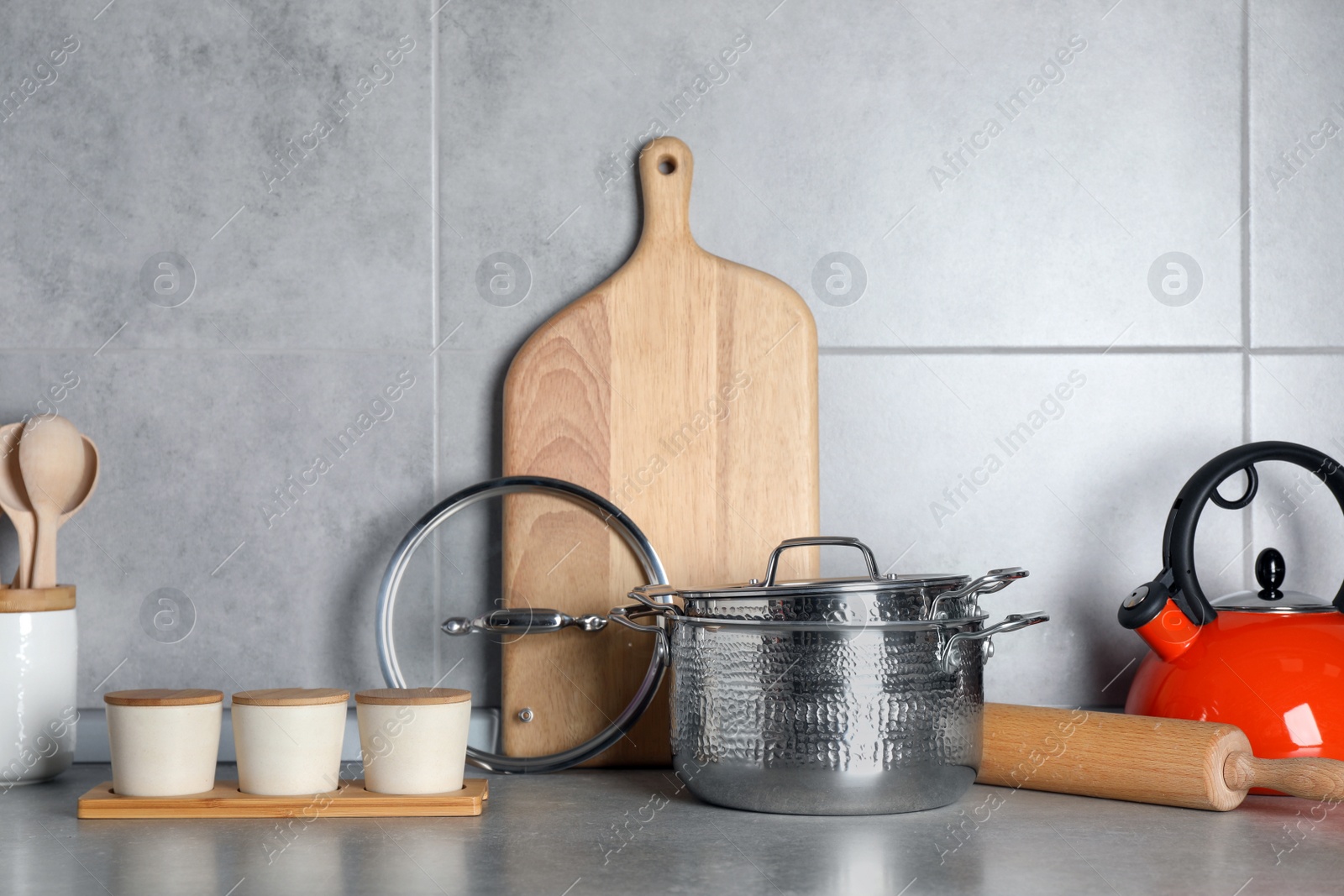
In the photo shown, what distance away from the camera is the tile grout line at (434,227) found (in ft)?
3.28

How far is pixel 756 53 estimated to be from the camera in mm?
1022

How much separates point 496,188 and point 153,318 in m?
0.33

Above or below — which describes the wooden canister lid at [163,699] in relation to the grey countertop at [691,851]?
above

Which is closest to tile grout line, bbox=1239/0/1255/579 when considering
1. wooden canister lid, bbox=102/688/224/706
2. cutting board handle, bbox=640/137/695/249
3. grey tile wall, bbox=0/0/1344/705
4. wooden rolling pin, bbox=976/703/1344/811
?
grey tile wall, bbox=0/0/1344/705

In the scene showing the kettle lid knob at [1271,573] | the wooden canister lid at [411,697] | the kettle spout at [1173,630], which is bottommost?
the wooden canister lid at [411,697]

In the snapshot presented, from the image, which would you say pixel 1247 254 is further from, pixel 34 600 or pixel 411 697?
pixel 34 600

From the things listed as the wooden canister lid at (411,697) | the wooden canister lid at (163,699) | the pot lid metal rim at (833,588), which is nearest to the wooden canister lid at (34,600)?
the wooden canister lid at (163,699)

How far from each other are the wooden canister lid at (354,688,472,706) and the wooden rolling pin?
1.29 feet

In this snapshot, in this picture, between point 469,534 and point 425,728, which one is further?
point 469,534

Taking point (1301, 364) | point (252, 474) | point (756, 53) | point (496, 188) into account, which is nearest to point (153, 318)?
point (252, 474)

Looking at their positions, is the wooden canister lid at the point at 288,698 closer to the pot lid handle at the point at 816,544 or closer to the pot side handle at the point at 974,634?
the pot lid handle at the point at 816,544

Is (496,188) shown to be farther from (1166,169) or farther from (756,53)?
(1166,169)

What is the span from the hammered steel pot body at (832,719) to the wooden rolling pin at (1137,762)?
9cm

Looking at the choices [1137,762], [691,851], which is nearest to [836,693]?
[691,851]
